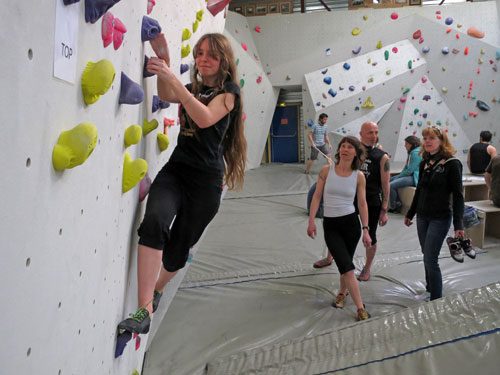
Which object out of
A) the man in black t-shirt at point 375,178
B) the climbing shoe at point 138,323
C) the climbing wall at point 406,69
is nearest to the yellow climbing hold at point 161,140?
the climbing shoe at point 138,323

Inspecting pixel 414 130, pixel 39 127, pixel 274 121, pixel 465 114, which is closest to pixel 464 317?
pixel 39 127

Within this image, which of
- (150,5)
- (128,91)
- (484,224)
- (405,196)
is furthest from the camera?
(405,196)

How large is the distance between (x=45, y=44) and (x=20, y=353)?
0.46 m

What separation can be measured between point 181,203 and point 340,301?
50.8 inches

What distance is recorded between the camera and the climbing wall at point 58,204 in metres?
0.50

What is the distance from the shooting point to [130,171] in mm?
1098

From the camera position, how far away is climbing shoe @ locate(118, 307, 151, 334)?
1102 mm

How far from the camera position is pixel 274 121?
995 centimetres

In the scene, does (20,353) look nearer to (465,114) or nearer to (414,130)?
(414,130)

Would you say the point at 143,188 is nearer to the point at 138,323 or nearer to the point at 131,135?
the point at 131,135

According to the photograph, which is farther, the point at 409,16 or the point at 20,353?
the point at 409,16

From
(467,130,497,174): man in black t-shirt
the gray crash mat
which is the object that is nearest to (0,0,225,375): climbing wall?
the gray crash mat

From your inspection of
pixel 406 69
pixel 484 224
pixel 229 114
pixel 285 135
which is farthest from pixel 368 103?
pixel 229 114

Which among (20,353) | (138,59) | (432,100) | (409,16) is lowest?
(20,353)
